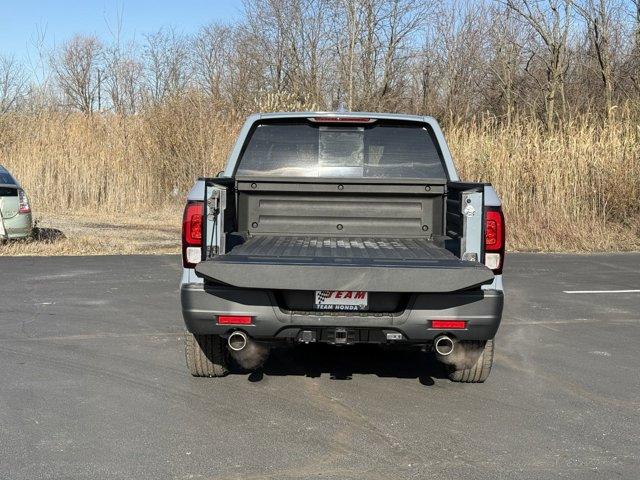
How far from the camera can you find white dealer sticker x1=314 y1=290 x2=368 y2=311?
4516mm

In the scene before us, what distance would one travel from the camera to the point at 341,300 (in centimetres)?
453

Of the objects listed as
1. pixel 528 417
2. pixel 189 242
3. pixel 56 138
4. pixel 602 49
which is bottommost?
pixel 528 417

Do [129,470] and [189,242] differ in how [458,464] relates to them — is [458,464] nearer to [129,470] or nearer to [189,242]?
[129,470]

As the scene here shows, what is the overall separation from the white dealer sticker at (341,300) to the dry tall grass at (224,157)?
10.5 meters

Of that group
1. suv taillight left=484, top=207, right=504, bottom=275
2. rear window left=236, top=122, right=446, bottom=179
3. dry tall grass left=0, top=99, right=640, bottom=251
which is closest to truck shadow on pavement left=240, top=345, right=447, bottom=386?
suv taillight left=484, top=207, right=504, bottom=275

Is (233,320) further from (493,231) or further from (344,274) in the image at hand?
(493,231)

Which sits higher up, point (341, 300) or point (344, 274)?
point (344, 274)

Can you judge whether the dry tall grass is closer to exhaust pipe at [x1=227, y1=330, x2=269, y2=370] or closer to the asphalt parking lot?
the asphalt parking lot

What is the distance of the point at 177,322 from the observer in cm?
724

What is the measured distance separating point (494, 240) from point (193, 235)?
1.90 metres

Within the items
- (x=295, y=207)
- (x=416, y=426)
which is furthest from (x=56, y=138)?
(x=416, y=426)

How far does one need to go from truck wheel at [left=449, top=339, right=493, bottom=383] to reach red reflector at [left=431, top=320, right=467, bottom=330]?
1.92 ft

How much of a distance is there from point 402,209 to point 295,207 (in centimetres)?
79

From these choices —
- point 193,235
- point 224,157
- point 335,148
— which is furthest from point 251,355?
point 224,157
